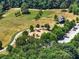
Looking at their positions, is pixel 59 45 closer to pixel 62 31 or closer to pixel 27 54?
pixel 27 54

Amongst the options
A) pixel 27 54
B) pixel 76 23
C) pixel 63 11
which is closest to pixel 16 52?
pixel 27 54

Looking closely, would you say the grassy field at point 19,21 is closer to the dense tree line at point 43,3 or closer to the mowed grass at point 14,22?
the mowed grass at point 14,22

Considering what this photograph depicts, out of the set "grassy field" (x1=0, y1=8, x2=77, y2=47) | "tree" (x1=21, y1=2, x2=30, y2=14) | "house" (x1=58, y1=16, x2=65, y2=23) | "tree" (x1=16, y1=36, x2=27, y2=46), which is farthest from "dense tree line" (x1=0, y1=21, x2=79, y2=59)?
"tree" (x1=21, y1=2, x2=30, y2=14)

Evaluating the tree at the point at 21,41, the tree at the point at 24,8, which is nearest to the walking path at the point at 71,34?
the tree at the point at 21,41

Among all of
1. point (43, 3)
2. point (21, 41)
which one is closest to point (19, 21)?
point (43, 3)

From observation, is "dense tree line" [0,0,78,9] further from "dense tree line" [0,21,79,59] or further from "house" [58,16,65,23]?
"dense tree line" [0,21,79,59]

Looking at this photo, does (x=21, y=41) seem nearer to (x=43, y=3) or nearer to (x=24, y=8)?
(x=24, y=8)

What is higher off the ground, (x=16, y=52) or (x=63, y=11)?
(x=16, y=52)

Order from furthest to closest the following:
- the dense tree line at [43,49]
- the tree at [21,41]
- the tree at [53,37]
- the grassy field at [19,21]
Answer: the grassy field at [19,21]
the tree at [53,37]
the tree at [21,41]
the dense tree line at [43,49]
